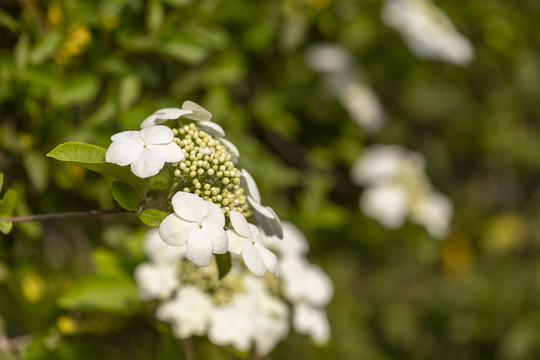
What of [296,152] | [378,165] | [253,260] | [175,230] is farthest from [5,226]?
[378,165]

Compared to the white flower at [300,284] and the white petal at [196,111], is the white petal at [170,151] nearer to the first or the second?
the white petal at [196,111]

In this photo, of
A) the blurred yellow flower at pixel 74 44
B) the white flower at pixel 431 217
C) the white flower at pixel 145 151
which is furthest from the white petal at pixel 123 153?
the white flower at pixel 431 217

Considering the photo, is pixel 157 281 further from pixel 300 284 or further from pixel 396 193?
pixel 396 193

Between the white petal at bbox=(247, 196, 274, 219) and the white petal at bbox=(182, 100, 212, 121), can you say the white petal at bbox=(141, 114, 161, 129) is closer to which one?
the white petal at bbox=(182, 100, 212, 121)

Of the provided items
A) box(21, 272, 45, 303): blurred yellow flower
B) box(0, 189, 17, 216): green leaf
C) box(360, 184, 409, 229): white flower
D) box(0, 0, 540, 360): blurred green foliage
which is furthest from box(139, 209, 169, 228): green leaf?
box(360, 184, 409, 229): white flower

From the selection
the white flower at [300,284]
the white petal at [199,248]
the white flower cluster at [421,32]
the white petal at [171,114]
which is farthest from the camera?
the white flower cluster at [421,32]
